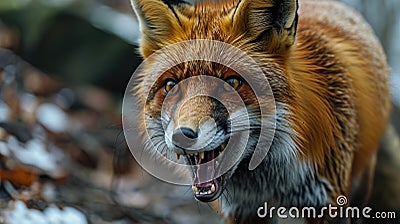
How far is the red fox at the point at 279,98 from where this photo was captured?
3232mm

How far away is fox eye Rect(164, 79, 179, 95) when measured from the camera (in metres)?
3.28

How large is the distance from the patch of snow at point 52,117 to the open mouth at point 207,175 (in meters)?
3.62

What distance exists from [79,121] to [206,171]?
4.25 metres

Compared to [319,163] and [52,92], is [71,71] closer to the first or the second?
[52,92]

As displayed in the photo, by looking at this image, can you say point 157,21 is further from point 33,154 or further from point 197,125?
point 33,154

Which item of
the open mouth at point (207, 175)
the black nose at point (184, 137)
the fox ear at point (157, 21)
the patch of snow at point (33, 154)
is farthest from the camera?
the patch of snow at point (33, 154)

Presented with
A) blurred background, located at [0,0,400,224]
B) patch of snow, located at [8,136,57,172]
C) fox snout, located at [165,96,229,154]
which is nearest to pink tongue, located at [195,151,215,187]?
fox snout, located at [165,96,229,154]

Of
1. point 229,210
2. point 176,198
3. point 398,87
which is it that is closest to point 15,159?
point 176,198

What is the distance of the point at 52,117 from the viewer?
6.84 meters

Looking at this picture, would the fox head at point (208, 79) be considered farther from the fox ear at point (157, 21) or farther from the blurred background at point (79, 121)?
the blurred background at point (79, 121)

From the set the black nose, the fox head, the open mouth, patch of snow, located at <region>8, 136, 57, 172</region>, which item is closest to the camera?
the black nose

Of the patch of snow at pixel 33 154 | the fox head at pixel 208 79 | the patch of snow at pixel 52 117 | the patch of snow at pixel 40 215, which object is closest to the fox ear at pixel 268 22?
the fox head at pixel 208 79

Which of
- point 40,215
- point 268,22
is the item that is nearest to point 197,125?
point 268,22

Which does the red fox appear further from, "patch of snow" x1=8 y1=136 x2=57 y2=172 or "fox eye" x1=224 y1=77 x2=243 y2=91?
"patch of snow" x1=8 y1=136 x2=57 y2=172
